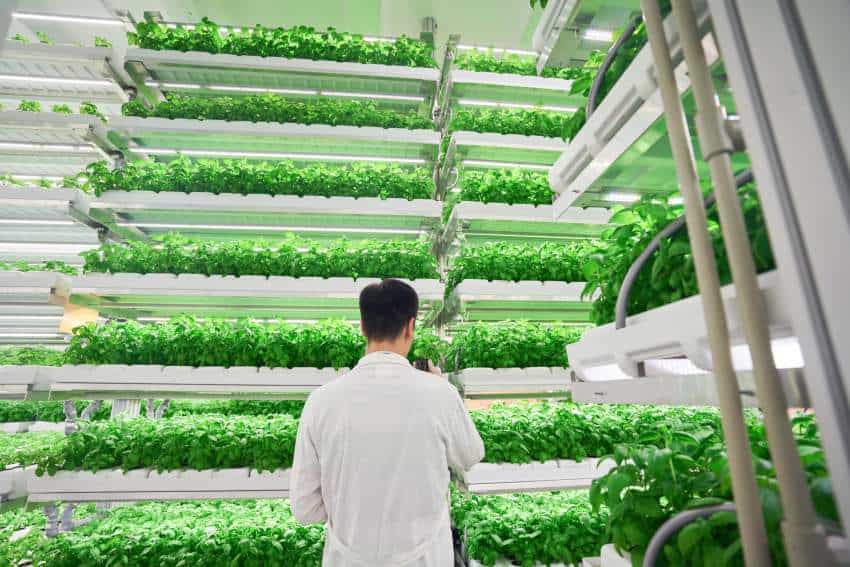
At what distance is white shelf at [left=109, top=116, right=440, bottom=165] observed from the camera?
3549 mm

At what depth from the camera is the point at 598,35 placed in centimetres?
148


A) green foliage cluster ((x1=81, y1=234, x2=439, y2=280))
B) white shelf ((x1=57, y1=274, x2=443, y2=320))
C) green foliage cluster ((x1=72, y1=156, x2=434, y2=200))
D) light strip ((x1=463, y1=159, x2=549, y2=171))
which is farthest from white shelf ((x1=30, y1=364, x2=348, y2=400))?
light strip ((x1=463, y1=159, x2=549, y2=171))

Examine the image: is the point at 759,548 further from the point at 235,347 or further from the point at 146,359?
the point at 146,359

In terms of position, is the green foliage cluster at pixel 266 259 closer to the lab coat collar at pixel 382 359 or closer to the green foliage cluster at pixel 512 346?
the green foliage cluster at pixel 512 346

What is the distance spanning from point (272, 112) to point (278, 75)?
0.58m

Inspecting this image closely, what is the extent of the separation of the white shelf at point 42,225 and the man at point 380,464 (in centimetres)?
307

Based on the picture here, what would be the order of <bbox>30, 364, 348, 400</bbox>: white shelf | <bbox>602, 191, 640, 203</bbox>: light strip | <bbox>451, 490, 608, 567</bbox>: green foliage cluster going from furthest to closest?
<bbox>30, 364, 348, 400</bbox>: white shelf < <bbox>451, 490, 608, 567</bbox>: green foliage cluster < <bbox>602, 191, 640, 203</bbox>: light strip

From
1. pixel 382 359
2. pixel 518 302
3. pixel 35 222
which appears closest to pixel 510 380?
pixel 518 302

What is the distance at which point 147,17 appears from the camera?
3.90m

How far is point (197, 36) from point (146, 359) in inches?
123

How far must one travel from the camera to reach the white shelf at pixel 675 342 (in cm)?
62

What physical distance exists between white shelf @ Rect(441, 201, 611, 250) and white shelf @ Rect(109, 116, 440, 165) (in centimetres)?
86

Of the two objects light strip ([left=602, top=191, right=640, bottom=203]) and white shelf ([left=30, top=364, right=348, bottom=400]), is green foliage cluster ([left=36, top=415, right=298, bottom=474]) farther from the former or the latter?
light strip ([left=602, top=191, right=640, bottom=203])

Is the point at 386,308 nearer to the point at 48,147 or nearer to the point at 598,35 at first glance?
the point at 598,35
